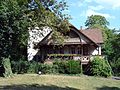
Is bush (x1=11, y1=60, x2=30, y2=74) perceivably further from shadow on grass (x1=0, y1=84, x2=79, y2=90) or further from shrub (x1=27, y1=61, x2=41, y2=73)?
shadow on grass (x1=0, y1=84, x2=79, y2=90)

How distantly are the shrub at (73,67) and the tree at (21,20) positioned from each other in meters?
4.60

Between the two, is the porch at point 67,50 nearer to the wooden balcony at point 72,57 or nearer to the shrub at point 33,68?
the wooden balcony at point 72,57

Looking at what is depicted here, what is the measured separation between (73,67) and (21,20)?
34.6 feet

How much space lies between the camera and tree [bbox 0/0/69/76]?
4356 cm

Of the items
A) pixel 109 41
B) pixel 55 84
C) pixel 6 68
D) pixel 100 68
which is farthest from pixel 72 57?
pixel 109 41

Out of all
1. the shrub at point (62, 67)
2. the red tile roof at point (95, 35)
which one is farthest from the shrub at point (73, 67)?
the red tile roof at point (95, 35)

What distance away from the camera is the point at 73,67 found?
162 ft

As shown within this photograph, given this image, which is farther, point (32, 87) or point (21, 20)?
point (21, 20)

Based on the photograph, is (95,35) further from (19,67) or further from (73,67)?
(19,67)

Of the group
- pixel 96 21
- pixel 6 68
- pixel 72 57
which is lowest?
pixel 6 68

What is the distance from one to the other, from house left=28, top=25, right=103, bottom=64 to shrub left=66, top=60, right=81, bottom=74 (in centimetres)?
284

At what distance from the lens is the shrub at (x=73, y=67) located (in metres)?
Result: 49.0

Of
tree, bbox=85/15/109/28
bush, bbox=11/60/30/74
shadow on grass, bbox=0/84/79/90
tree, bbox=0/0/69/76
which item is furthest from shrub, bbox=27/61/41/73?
tree, bbox=85/15/109/28

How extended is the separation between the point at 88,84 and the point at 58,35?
10666 millimetres
